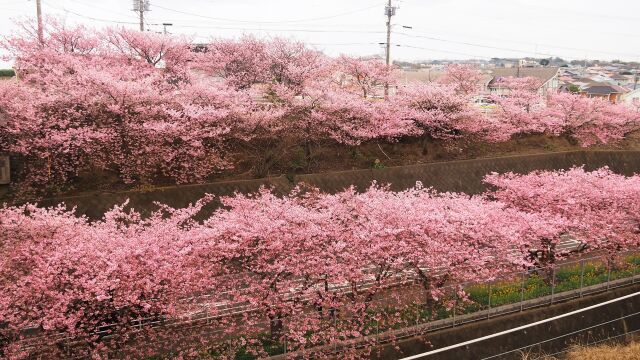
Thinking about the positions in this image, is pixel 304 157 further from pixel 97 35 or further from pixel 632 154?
pixel 632 154

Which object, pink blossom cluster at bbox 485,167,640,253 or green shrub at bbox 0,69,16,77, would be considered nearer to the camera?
pink blossom cluster at bbox 485,167,640,253

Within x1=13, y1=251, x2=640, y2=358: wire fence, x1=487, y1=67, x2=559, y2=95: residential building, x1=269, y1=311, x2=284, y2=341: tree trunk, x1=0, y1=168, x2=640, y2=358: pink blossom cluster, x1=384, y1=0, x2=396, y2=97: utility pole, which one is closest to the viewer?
x1=0, y1=168, x2=640, y2=358: pink blossom cluster

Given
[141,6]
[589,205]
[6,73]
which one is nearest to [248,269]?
[589,205]

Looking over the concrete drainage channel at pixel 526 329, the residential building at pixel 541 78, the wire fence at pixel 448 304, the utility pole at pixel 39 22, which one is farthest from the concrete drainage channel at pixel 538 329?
the residential building at pixel 541 78

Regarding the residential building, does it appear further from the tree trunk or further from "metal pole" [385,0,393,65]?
the tree trunk

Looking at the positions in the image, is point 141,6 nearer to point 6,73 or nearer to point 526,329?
point 6,73

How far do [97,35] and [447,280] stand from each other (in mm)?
22468

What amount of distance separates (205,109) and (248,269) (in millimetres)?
10968

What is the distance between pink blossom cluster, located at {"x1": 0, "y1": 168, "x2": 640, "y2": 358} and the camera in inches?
452

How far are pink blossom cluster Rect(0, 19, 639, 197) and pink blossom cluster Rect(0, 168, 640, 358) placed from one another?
6115 mm

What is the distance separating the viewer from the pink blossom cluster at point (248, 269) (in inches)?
452

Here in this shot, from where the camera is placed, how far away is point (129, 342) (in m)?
12.3

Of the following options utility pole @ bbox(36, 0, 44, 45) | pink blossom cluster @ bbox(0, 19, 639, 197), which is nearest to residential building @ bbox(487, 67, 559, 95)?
pink blossom cluster @ bbox(0, 19, 639, 197)

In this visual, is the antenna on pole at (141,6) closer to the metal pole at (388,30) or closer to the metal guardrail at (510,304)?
the metal pole at (388,30)
